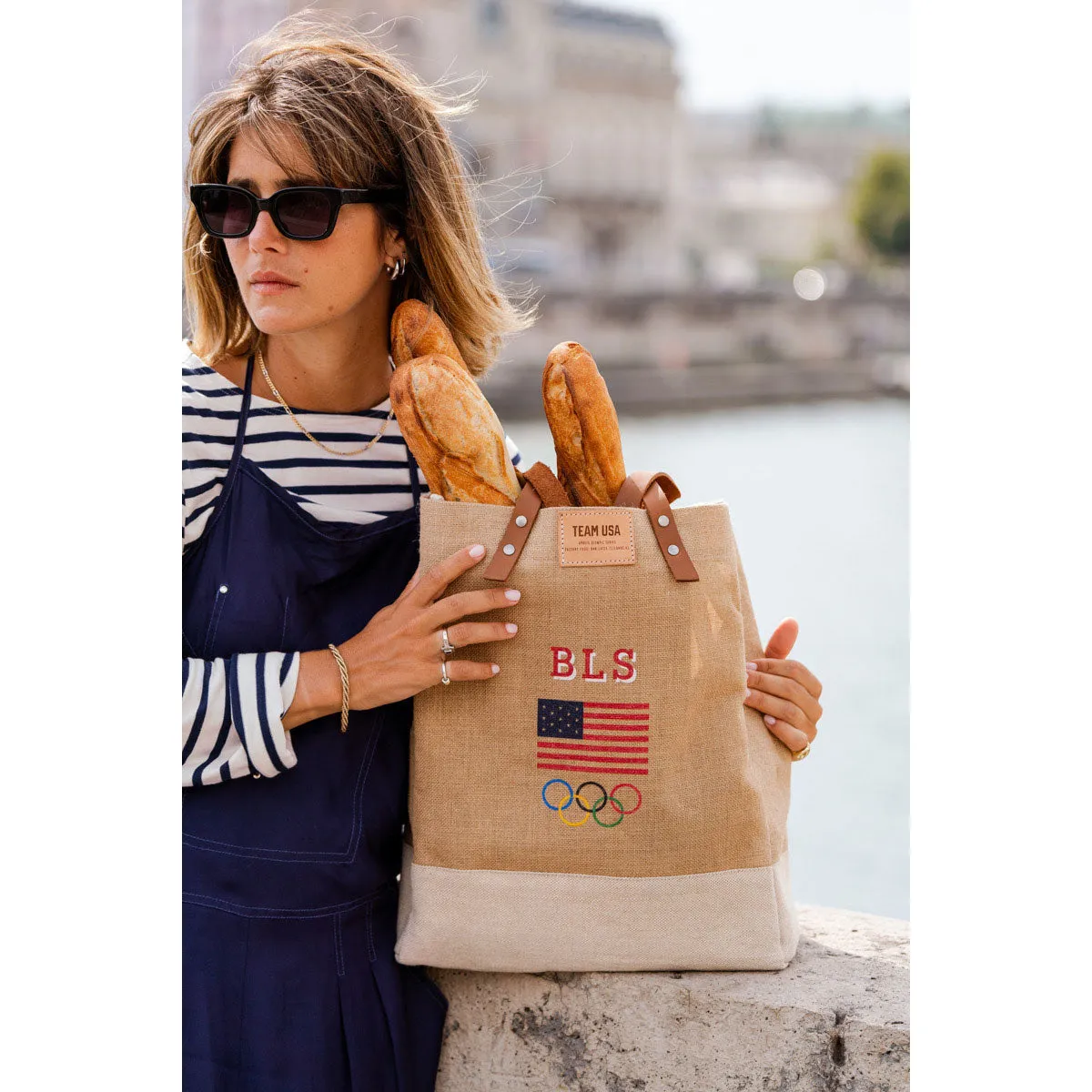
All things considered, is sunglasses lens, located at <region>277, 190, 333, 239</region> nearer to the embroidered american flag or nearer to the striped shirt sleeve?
the striped shirt sleeve

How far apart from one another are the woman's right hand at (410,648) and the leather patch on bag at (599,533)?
87 millimetres

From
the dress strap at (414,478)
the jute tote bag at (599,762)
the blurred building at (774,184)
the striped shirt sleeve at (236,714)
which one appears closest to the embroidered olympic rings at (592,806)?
the jute tote bag at (599,762)

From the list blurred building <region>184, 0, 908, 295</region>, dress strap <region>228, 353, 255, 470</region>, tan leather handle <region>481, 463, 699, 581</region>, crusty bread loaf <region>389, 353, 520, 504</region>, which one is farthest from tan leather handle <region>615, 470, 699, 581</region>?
blurred building <region>184, 0, 908, 295</region>

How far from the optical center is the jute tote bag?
4.42 ft

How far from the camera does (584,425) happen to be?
4.70 feet

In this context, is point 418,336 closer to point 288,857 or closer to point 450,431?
point 450,431

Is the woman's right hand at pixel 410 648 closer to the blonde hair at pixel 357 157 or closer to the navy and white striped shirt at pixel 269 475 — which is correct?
the navy and white striped shirt at pixel 269 475

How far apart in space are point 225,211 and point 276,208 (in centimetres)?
7

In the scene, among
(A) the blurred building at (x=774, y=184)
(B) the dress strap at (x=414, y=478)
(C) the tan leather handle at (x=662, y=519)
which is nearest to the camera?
(C) the tan leather handle at (x=662, y=519)

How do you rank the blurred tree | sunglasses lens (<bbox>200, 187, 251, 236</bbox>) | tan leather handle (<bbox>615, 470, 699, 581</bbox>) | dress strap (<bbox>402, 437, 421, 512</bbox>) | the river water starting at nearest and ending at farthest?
tan leather handle (<bbox>615, 470, 699, 581</bbox>) < sunglasses lens (<bbox>200, 187, 251, 236</bbox>) < dress strap (<bbox>402, 437, 421, 512</bbox>) < the river water < the blurred tree

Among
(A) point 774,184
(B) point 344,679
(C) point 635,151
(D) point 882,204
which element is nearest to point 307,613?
(B) point 344,679

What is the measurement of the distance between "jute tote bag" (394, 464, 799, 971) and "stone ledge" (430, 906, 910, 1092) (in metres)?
0.04

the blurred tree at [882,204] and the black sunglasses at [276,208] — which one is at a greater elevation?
the blurred tree at [882,204]

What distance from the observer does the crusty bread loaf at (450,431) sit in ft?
4.53
